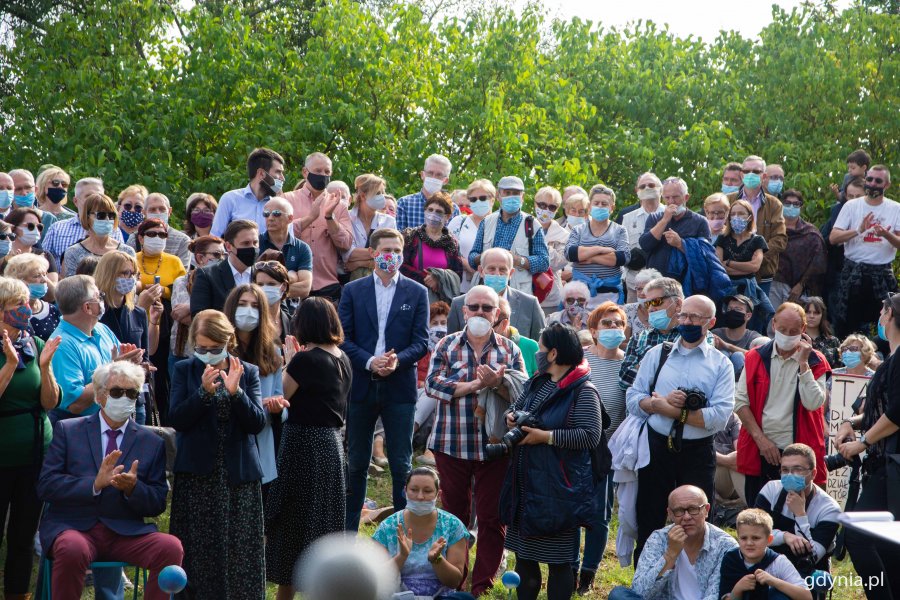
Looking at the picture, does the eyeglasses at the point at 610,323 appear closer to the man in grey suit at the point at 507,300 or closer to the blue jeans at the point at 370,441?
the man in grey suit at the point at 507,300

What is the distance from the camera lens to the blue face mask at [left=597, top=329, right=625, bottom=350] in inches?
365

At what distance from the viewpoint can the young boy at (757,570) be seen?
7.18m

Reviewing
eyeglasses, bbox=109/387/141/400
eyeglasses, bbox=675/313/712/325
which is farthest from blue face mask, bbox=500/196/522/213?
eyeglasses, bbox=109/387/141/400

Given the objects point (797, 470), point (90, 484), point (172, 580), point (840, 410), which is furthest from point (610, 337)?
point (172, 580)

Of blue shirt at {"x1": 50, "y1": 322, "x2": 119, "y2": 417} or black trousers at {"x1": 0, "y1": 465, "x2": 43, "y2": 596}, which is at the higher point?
blue shirt at {"x1": 50, "y1": 322, "x2": 119, "y2": 417}

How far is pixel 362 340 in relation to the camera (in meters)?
9.30

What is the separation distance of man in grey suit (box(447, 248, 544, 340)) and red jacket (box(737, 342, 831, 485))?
2013mm

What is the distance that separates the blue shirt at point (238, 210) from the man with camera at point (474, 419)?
279 centimetres

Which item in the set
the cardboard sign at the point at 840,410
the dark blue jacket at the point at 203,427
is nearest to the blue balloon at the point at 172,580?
the dark blue jacket at the point at 203,427

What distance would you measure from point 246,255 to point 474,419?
213 centimetres

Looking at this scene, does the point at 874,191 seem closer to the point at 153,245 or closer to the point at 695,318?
the point at 695,318

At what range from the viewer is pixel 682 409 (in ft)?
27.1

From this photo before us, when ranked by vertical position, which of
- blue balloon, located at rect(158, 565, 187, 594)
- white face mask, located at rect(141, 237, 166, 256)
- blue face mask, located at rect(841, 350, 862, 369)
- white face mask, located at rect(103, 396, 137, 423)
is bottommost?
blue balloon, located at rect(158, 565, 187, 594)

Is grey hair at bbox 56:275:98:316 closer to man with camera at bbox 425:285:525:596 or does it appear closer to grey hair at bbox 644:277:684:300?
Result: man with camera at bbox 425:285:525:596
